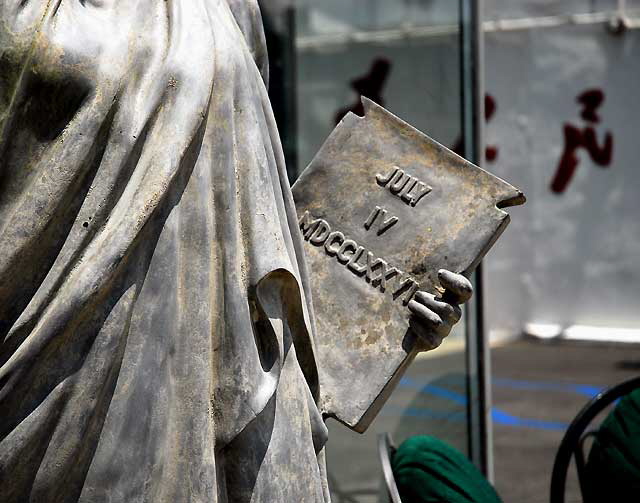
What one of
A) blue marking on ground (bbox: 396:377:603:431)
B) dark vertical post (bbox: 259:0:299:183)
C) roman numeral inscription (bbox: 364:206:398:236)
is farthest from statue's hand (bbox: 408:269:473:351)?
blue marking on ground (bbox: 396:377:603:431)

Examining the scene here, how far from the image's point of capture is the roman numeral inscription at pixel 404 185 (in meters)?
1.75

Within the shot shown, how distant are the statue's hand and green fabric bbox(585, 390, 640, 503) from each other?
3.92 feet

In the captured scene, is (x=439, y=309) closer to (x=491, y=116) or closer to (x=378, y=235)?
(x=378, y=235)

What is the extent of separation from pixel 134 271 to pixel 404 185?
2.05 feet

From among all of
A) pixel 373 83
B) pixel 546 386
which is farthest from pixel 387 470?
pixel 546 386

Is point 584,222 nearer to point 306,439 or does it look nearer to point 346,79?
point 346,79

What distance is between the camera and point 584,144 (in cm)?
862

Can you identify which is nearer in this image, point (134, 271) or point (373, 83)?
point (134, 271)

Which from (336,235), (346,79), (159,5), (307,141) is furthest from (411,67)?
(159,5)

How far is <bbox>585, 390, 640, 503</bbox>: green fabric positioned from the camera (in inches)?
104

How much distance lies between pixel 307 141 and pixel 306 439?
236 centimetres

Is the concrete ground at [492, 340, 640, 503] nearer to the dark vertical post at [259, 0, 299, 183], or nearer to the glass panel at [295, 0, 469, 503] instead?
the glass panel at [295, 0, 469, 503]

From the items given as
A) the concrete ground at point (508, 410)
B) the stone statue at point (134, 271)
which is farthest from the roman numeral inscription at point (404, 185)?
the concrete ground at point (508, 410)

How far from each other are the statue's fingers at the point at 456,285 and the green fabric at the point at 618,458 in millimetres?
1199
